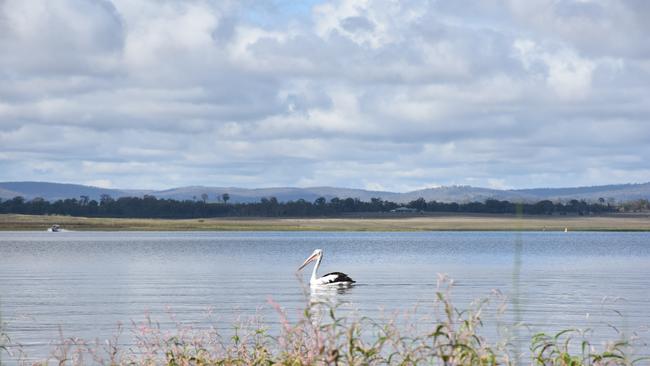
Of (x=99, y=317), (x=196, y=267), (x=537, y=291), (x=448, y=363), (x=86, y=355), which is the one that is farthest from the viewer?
(x=196, y=267)

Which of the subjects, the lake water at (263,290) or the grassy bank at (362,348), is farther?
the lake water at (263,290)

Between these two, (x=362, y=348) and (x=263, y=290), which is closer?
(x=362, y=348)

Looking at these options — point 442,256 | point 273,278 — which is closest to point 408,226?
point 442,256

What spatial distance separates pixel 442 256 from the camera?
76.3 meters

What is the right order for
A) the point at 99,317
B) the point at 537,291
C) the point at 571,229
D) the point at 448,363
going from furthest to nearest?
the point at 571,229
the point at 537,291
the point at 99,317
the point at 448,363

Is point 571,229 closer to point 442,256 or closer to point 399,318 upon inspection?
point 442,256

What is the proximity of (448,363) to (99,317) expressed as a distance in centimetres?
2075

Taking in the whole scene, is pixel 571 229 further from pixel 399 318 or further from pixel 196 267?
pixel 399 318

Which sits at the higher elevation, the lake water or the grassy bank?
the grassy bank

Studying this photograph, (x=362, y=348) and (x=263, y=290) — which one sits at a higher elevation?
(x=362, y=348)

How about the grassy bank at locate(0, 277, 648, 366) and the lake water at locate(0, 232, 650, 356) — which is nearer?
the grassy bank at locate(0, 277, 648, 366)

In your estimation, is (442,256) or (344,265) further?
(442,256)

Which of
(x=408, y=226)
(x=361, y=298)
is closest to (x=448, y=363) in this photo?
(x=361, y=298)

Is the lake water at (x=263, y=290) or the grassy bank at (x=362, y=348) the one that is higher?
the grassy bank at (x=362, y=348)
